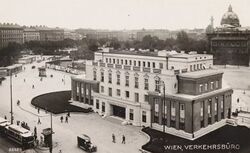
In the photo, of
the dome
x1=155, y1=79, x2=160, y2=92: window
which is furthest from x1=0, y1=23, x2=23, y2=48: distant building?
the dome

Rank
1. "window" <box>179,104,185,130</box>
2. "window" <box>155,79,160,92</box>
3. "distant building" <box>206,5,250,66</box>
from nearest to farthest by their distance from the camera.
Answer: "window" <box>179,104,185,130</box> → "window" <box>155,79,160,92</box> → "distant building" <box>206,5,250,66</box>

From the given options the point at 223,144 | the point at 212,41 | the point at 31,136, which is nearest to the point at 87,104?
the point at 31,136

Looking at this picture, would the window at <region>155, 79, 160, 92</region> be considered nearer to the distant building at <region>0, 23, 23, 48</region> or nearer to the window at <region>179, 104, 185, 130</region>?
the window at <region>179, 104, 185, 130</region>

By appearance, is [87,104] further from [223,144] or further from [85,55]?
[85,55]

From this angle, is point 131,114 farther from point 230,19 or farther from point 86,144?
point 230,19

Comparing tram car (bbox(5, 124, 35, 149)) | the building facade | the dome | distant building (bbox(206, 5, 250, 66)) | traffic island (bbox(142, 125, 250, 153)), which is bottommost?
traffic island (bbox(142, 125, 250, 153))

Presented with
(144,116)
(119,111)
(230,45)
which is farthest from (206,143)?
(230,45)

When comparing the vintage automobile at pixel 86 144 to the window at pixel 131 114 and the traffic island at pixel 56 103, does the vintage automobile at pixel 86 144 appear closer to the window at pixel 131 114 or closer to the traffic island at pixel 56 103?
the window at pixel 131 114
